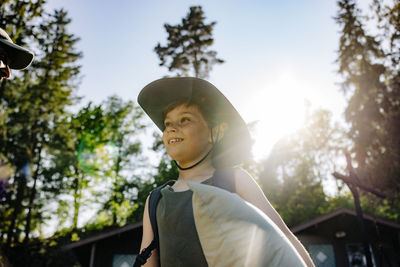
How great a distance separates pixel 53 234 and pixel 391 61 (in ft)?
75.2

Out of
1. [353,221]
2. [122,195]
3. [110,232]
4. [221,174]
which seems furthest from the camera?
[122,195]

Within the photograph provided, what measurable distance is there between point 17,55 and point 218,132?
155cm

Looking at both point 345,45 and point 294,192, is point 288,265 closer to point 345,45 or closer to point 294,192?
point 345,45

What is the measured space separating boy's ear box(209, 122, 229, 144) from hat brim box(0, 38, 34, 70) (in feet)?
4.87

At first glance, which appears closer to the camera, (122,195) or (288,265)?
(288,265)

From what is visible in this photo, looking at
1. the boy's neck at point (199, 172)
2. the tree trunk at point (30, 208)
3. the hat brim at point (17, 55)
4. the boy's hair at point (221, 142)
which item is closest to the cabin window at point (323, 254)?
the boy's hair at point (221, 142)

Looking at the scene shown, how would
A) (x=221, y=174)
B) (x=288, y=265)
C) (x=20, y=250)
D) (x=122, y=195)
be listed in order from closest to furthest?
(x=288, y=265), (x=221, y=174), (x=20, y=250), (x=122, y=195)

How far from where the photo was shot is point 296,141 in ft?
89.0

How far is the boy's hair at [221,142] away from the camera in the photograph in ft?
6.22

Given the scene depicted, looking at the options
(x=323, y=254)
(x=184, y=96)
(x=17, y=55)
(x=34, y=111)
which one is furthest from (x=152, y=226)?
(x=34, y=111)

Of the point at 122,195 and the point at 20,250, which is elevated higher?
the point at 122,195

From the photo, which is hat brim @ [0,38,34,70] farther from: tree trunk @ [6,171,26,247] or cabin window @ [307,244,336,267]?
tree trunk @ [6,171,26,247]

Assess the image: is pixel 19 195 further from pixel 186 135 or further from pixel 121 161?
pixel 186 135

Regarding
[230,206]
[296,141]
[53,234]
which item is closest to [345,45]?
[296,141]
